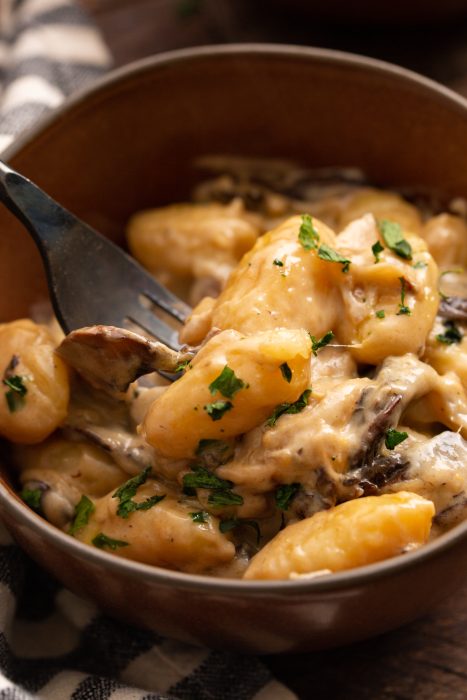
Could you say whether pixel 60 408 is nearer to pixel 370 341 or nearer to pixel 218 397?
pixel 218 397

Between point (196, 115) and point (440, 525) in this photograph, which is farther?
point (196, 115)

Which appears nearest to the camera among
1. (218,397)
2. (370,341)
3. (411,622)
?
(218,397)

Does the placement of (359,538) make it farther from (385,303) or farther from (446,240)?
(446,240)

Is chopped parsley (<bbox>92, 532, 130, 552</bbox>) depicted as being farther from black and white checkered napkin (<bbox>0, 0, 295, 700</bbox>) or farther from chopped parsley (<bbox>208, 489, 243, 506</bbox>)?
black and white checkered napkin (<bbox>0, 0, 295, 700</bbox>)

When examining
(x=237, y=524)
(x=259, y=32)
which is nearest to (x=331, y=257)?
(x=237, y=524)

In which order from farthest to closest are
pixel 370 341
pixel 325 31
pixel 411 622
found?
pixel 325 31 < pixel 411 622 < pixel 370 341

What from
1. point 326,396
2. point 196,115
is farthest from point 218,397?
point 196,115

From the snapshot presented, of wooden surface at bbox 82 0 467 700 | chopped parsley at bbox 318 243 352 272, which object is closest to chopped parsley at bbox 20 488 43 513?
chopped parsley at bbox 318 243 352 272

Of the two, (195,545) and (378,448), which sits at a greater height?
(378,448)
